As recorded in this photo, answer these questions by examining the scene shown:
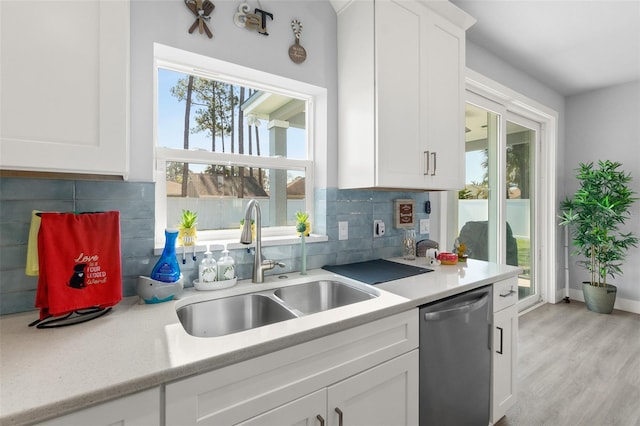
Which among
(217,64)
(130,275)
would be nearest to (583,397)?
(130,275)

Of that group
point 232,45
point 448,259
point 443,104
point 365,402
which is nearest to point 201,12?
point 232,45

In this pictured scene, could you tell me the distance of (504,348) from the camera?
65.9 inches

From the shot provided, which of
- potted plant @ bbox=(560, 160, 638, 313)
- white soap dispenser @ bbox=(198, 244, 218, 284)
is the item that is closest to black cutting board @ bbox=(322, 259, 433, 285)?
white soap dispenser @ bbox=(198, 244, 218, 284)

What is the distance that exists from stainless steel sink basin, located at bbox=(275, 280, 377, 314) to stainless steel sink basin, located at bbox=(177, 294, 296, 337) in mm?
128

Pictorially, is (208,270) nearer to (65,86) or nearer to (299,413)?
(299,413)

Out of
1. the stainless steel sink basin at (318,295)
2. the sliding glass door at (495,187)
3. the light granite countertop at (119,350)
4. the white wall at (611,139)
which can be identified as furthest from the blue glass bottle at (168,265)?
the white wall at (611,139)

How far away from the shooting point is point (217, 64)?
1499 mm

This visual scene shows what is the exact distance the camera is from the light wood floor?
6.00 ft

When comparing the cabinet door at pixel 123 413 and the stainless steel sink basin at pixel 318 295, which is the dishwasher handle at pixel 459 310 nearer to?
the stainless steel sink basin at pixel 318 295

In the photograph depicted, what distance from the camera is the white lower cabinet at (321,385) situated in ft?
2.63

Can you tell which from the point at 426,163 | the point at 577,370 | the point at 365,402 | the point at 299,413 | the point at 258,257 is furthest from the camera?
the point at 577,370

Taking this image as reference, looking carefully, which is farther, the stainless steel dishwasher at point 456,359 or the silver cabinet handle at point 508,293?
the silver cabinet handle at point 508,293

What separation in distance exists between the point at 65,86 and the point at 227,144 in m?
0.83

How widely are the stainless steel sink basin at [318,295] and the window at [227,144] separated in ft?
1.36
